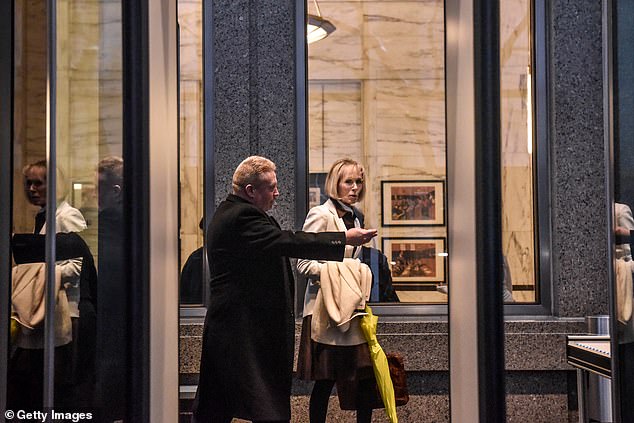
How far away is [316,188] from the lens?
469 centimetres

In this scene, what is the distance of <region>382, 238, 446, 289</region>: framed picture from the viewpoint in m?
4.70

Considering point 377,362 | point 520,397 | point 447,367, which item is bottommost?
point 520,397

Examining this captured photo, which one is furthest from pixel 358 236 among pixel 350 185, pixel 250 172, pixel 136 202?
pixel 136 202

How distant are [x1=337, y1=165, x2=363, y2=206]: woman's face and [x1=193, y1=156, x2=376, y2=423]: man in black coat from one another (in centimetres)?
69

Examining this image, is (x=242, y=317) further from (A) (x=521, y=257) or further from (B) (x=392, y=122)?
(A) (x=521, y=257)

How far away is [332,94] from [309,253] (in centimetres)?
136

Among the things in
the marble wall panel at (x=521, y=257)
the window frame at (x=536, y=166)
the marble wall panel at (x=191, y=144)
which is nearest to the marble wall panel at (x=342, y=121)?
the window frame at (x=536, y=166)

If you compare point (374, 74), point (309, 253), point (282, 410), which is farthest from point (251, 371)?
point (374, 74)

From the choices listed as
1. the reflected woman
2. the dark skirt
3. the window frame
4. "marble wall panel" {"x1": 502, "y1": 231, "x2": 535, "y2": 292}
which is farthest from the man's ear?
"marble wall panel" {"x1": 502, "y1": 231, "x2": 535, "y2": 292}

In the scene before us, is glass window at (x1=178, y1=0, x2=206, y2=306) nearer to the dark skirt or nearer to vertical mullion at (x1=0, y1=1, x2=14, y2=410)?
the dark skirt

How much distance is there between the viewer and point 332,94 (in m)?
4.78

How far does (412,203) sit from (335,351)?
3.52 ft

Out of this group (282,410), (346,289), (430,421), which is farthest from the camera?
(430,421)

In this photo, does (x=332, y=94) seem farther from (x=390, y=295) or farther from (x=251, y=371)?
(x=251, y=371)
